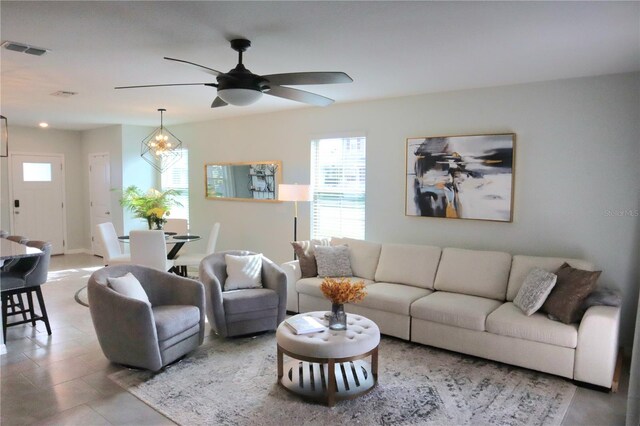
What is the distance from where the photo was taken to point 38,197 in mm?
8688

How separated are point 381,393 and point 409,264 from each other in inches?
70.3

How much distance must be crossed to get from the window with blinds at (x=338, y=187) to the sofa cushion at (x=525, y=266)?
6.59 feet

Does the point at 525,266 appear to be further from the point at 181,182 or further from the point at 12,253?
the point at 181,182

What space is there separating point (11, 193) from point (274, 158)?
563 centimetres

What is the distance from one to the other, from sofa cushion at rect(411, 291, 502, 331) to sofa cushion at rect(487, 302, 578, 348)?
98 millimetres

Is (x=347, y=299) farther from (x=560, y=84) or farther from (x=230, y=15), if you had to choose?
(x=560, y=84)

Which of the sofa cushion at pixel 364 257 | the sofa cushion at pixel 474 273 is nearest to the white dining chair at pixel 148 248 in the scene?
the sofa cushion at pixel 364 257

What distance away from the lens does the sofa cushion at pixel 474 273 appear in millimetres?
4199

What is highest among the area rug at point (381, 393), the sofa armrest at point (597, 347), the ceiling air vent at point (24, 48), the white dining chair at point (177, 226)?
the ceiling air vent at point (24, 48)

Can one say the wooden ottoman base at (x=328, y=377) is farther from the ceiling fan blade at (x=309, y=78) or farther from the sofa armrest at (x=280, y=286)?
the ceiling fan blade at (x=309, y=78)

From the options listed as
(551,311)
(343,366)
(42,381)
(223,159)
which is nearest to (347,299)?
(343,366)

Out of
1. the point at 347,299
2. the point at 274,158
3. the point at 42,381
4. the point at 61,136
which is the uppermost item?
the point at 61,136

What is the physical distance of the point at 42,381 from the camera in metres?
3.41

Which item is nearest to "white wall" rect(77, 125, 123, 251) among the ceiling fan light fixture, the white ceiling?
the white ceiling
